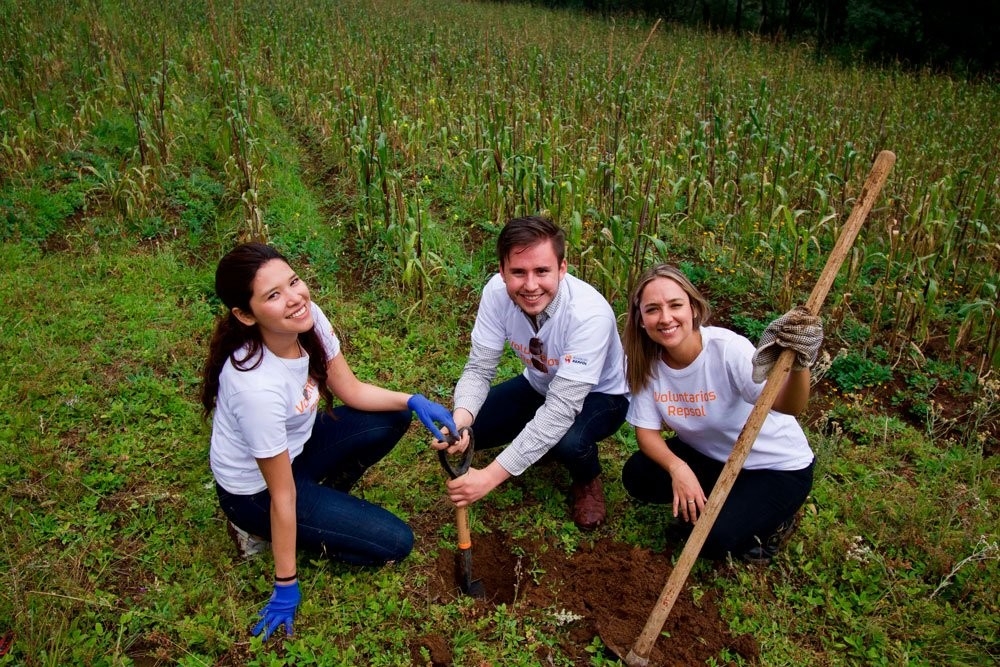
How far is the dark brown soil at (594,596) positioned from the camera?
7.72ft

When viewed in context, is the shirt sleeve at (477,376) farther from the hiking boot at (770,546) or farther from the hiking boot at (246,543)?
the hiking boot at (770,546)

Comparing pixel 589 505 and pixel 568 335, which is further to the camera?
pixel 589 505

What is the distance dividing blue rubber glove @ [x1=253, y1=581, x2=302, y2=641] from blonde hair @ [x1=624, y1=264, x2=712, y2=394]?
1499 millimetres

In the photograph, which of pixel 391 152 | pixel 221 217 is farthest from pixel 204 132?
pixel 391 152

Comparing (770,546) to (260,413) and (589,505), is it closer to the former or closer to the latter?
(589,505)

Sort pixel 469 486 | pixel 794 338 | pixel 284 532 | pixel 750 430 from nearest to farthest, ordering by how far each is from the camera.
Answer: pixel 794 338 → pixel 750 430 → pixel 284 532 → pixel 469 486

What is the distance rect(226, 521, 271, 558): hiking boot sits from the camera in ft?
8.63

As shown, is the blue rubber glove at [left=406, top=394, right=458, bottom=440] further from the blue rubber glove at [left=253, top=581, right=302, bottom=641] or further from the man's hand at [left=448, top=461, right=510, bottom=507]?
the blue rubber glove at [left=253, top=581, right=302, bottom=641]

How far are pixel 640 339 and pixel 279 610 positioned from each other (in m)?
1.68

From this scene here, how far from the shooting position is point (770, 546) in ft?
8.83

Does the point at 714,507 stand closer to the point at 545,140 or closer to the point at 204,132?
the point at 545,140

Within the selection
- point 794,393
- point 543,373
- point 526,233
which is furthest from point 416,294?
point 794,393

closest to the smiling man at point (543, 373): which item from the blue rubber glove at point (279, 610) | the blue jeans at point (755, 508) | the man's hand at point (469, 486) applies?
the man's hand at point (469, 486)

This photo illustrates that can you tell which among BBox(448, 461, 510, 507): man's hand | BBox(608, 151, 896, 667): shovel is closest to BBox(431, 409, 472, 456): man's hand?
BBox(448, 461, 510, 507): man's hand
